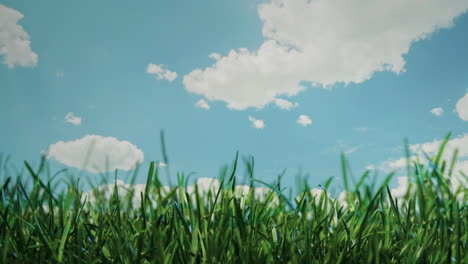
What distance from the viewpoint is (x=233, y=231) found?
5.80ft

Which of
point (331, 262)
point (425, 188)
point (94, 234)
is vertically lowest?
point (331, 262)

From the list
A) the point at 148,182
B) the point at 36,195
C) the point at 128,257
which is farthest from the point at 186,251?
the point at 36,195

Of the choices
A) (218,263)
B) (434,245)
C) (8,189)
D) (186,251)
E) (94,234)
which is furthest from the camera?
(8,189)

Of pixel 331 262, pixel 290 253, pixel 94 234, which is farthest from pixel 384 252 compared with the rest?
pixel 94 234

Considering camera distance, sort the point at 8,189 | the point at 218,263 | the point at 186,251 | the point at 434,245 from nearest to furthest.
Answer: the point at 218,263 < the point at 186,251 < the point at 434,245 < the point at 8,189

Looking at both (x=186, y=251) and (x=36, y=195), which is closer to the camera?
(x=186, y=251)

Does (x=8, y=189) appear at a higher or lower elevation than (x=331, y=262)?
higher

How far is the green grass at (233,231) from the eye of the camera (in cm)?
168

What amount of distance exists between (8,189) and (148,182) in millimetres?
926

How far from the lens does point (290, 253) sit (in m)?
1.70

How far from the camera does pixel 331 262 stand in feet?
5.59

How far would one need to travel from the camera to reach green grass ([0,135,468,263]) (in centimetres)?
168

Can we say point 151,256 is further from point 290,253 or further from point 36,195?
point 36,195

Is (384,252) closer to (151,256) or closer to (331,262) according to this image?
(331,262)
